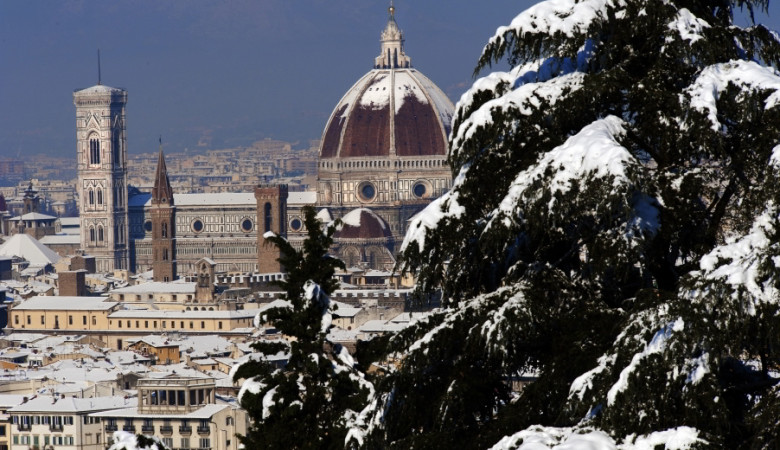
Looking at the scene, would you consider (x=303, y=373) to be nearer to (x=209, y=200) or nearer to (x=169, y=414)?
(x=169, y=414)

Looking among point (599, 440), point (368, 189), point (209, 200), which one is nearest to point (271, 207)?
point (209, 200)

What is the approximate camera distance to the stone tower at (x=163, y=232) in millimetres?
147250

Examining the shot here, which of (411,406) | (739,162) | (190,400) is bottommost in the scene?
(190,400)

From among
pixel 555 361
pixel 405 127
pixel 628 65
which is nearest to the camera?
pixel 555 361

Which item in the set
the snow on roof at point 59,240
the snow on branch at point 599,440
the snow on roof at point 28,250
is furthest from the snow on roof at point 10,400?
the snow on roof at point 59,240

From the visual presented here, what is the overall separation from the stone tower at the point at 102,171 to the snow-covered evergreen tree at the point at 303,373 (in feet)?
524

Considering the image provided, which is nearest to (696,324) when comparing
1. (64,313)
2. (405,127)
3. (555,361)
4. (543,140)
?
(555,361)

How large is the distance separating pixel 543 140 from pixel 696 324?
7.50ft

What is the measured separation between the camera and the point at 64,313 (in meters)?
113

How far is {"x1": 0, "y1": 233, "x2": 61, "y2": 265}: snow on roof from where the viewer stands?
17812cm

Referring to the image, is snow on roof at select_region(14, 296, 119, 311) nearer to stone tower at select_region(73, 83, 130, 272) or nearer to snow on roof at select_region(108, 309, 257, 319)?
snow on roof at select_region(108, 309, 257, 319)

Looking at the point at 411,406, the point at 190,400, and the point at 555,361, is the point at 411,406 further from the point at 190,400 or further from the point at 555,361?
the point at 190,400

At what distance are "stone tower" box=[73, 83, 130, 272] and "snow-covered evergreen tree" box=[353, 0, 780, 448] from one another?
166 metres

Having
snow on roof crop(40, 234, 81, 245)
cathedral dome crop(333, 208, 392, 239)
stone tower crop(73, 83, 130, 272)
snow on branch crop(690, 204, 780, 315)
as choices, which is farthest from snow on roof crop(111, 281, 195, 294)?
snow on branch crop(690, 204, 780, 315)
